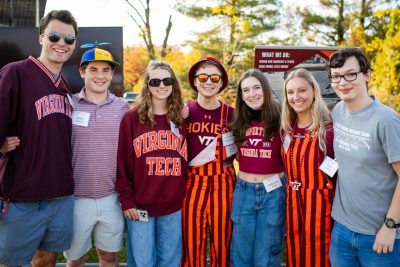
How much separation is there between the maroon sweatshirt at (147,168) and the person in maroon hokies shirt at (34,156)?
45 centimetres

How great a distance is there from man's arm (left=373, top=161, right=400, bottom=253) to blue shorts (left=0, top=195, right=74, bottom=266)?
2400 mm

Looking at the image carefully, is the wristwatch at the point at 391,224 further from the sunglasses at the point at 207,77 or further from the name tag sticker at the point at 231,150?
the sunglasses at the point at 207,77

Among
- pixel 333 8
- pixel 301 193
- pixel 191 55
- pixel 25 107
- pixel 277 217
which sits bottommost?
pixel 277 217

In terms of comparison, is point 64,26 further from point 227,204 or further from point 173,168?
point 227,204

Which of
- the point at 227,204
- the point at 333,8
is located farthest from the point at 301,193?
the point at 333,8

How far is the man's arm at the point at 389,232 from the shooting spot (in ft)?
8.36

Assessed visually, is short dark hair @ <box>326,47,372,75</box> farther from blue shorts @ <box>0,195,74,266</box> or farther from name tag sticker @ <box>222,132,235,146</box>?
blue shorts @ <box>0,195,74,266</box>

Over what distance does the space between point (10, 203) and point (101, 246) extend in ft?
2.95

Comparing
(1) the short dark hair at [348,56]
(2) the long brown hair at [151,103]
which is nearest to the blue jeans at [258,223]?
(2) the long brown hair at [151,103]

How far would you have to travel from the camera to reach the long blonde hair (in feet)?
10.4

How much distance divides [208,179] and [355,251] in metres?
1.40

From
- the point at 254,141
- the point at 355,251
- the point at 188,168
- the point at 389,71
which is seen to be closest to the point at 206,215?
the point at 188,168

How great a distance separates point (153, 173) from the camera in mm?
3305

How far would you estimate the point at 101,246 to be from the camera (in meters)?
3.46
